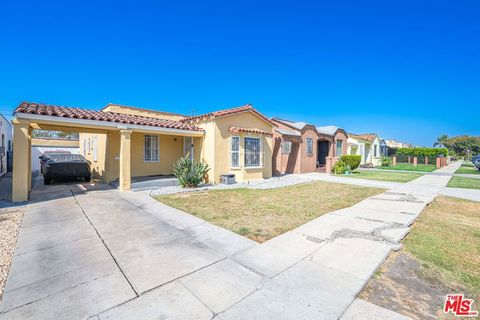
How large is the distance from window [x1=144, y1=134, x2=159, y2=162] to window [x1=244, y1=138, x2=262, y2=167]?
567cm

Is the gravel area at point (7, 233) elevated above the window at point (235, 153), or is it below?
below

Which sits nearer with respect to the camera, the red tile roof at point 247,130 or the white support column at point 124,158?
the white support column at point 124,158

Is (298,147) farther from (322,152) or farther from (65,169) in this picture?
(65,169)

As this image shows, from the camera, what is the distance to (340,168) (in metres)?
19.9

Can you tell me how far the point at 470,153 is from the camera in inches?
2244

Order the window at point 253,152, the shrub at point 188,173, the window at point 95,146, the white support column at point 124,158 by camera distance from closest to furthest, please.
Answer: the white support column at point 124,158
the shrub at point 188,173
the window at point 253,152
the window at point 95,146

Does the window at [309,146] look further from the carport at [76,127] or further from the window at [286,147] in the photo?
the carport at [76,127]

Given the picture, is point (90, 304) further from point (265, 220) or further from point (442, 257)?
point (442, 257)

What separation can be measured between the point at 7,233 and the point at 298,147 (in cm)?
1805

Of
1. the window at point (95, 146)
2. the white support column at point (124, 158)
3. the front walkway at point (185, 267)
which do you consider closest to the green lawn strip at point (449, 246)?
the front walkway at point (185, 267)

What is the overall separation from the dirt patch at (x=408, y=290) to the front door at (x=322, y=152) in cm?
2082

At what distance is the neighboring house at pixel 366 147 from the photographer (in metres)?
28.4

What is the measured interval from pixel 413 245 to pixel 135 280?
5.37 meters

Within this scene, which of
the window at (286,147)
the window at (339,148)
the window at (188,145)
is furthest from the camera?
the window at (339,148)
